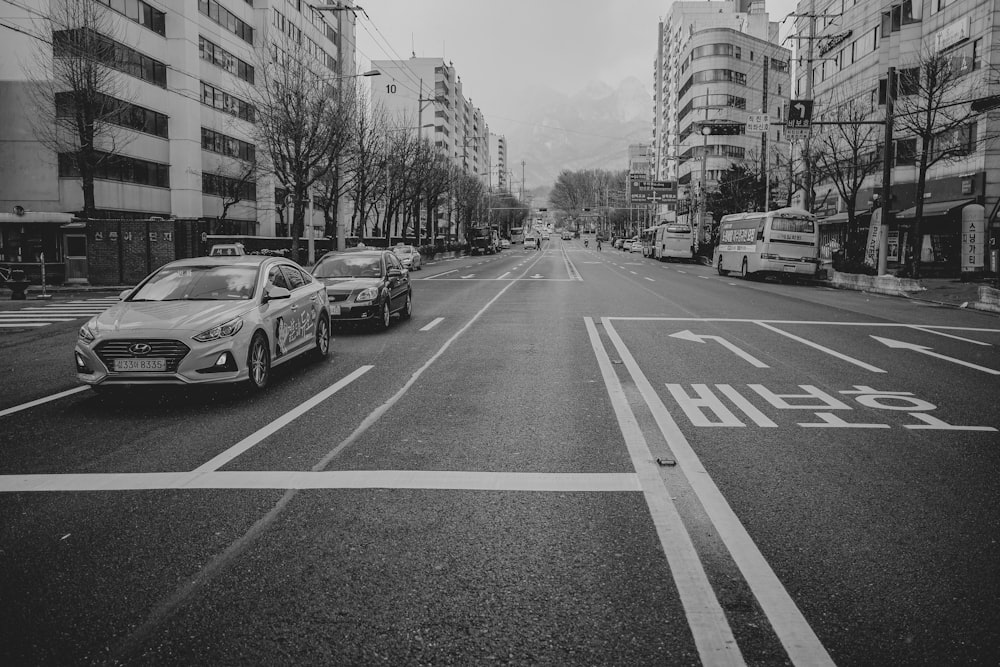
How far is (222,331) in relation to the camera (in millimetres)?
8188

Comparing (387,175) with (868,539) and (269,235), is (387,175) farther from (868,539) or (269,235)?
(868,539)

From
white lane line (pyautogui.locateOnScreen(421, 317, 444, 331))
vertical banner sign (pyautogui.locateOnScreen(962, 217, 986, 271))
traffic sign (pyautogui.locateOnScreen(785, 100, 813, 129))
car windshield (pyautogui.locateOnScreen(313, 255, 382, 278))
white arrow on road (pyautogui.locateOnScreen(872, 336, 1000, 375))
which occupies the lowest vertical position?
white arrow on road (pyautogui.locateOnScreen(872, 336, 1000, 375))

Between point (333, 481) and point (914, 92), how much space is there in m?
35.6

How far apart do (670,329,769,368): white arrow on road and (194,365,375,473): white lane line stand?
17.3ft

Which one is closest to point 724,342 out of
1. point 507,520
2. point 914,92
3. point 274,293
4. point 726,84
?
point 274,293

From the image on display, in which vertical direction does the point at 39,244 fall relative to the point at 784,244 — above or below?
below

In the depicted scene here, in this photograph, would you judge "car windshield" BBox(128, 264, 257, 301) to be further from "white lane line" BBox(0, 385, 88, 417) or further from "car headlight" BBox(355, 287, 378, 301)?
"car headlight" BBox(355, 287, 378, 301)

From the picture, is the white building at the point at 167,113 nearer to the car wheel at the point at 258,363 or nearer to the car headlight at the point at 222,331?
the car wheel at the point at 258,363

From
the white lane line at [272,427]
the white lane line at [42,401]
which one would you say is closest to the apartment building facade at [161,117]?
the white lane line at [42,401]

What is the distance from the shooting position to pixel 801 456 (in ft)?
19.7

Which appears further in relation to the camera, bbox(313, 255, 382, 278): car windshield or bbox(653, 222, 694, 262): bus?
bbox(653, 222, 694, 262): bus

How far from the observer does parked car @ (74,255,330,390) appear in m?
7.84

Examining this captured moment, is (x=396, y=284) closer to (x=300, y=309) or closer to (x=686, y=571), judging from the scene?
(x=300, y=309)

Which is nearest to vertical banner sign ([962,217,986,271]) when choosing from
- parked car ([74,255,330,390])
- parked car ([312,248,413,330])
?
parked car ([312,248,413,330])
